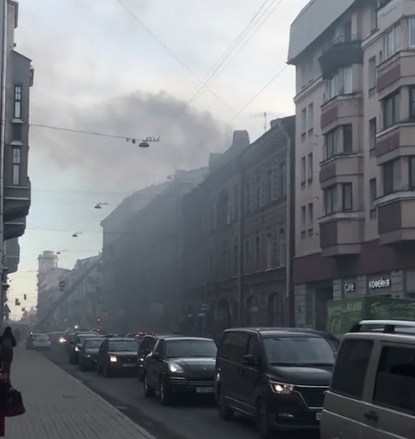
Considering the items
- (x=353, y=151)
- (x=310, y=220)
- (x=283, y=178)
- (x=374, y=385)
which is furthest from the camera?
(x=283, y=178)

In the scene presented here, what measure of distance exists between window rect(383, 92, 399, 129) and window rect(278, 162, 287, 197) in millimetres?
15430

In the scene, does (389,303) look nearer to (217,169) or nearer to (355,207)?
(355,207)

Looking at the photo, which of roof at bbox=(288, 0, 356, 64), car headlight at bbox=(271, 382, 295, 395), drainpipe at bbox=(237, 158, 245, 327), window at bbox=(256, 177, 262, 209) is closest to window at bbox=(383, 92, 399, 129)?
roof at bbox=(288, 0, 356, 64)

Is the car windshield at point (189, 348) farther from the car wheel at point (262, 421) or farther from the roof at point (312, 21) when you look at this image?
the roof at point (312, 21)

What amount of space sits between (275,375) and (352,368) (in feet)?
21.4

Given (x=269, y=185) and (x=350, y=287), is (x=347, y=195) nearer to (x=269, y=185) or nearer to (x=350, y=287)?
(x=350, y=287)

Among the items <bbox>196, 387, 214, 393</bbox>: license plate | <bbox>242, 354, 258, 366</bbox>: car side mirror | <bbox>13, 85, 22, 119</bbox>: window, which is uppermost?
<bbox>13, 85, 22, 119</bbox>: window

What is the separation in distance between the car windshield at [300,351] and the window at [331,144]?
26607 mm

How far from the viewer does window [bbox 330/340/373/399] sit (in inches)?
330

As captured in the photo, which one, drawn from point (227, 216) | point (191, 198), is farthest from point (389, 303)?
point (191, 198)

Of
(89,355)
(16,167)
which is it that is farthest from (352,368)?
(16,167)

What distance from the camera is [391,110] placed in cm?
3659

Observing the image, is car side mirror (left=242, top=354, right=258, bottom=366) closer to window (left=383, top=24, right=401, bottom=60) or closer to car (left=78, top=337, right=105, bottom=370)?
window (left=383, top=24, right=401, bottom=60)

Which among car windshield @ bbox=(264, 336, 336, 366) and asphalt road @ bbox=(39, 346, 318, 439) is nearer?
car windshield @ bbox=(264, 336, 336, 366)
